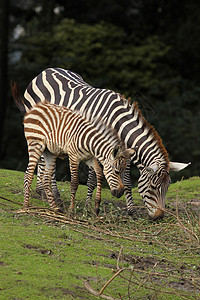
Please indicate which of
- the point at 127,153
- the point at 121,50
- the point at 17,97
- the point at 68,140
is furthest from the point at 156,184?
the point at 121,50

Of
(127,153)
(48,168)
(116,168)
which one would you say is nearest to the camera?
(116,168)

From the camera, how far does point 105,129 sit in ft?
26.9

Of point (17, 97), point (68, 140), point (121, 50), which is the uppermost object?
point (121, 50)

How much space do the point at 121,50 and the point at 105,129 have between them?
594 inches

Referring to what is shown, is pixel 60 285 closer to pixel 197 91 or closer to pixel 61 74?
pixel 61 74

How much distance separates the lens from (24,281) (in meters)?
4.40

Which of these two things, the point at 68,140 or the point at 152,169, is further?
the point at 68,140

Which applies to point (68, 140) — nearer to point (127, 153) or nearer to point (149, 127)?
point (127, 153)

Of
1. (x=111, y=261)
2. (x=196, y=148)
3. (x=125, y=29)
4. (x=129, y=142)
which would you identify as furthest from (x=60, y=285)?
(x=125, y=29)

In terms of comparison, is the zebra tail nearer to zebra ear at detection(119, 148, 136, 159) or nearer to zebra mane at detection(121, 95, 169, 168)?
zebra mane at detection(121, 95, 169, 168)

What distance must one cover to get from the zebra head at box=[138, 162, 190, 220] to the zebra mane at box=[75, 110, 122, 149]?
2.35ft

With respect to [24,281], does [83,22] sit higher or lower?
higher

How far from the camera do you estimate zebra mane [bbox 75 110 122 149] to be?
26.5ft

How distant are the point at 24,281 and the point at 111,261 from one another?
142cm
